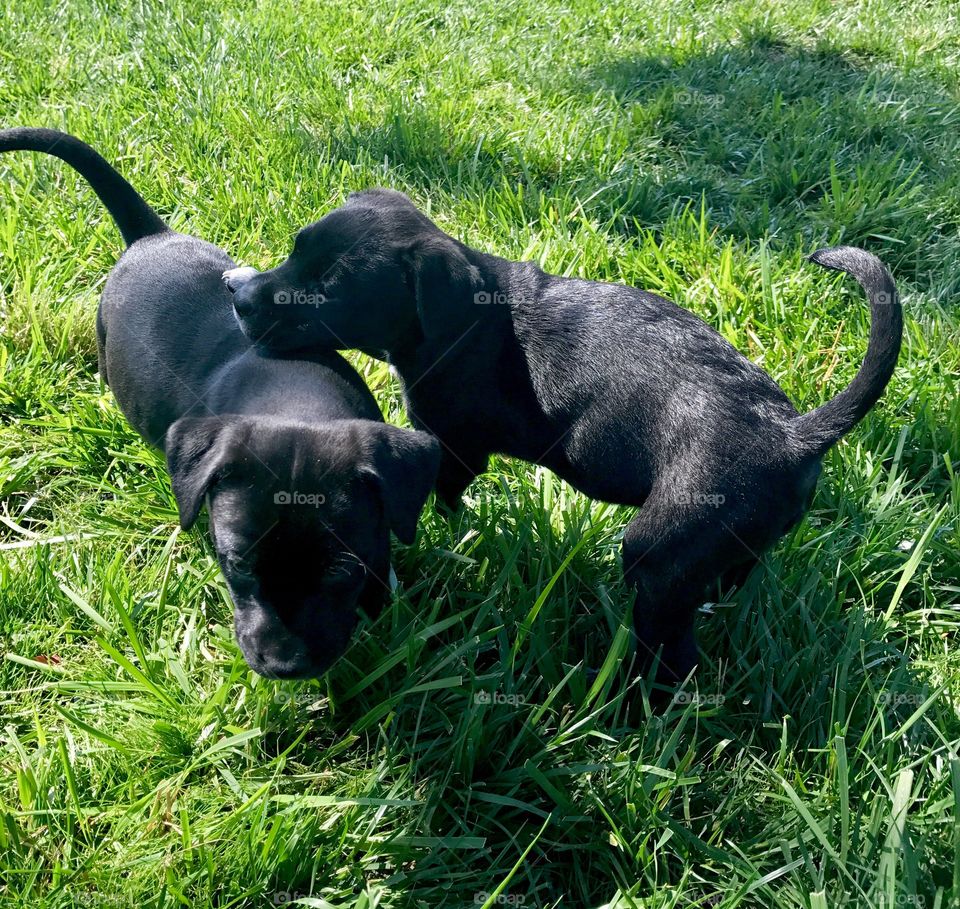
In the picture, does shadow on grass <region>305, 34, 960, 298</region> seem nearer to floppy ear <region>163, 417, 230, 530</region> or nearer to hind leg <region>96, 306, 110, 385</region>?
hind leg <region>96, 306, 110, 385</region>

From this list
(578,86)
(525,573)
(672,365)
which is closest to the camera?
(672,365)

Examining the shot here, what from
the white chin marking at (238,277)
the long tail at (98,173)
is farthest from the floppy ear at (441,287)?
the long tail at (98,173)

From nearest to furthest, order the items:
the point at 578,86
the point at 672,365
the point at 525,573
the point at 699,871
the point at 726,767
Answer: the point at 699,871
the point at 726,767
the point at 672,365
the point at 525,573
the point at 578,86

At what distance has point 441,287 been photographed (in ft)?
11.2

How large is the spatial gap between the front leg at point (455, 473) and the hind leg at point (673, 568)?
0.76 meters

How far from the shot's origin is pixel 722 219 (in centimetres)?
512

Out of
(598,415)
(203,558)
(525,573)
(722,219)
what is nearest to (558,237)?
(722,219)

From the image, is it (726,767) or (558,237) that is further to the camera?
(558,237)

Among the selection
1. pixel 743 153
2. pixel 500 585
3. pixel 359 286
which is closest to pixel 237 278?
pixel 359 286

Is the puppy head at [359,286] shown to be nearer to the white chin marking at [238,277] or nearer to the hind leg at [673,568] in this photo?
the white chin marking at [238,277]

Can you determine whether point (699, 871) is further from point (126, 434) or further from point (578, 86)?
point (578, 86)

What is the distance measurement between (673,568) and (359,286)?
154 cm

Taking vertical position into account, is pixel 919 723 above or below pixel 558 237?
below

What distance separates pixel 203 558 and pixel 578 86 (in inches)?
161
